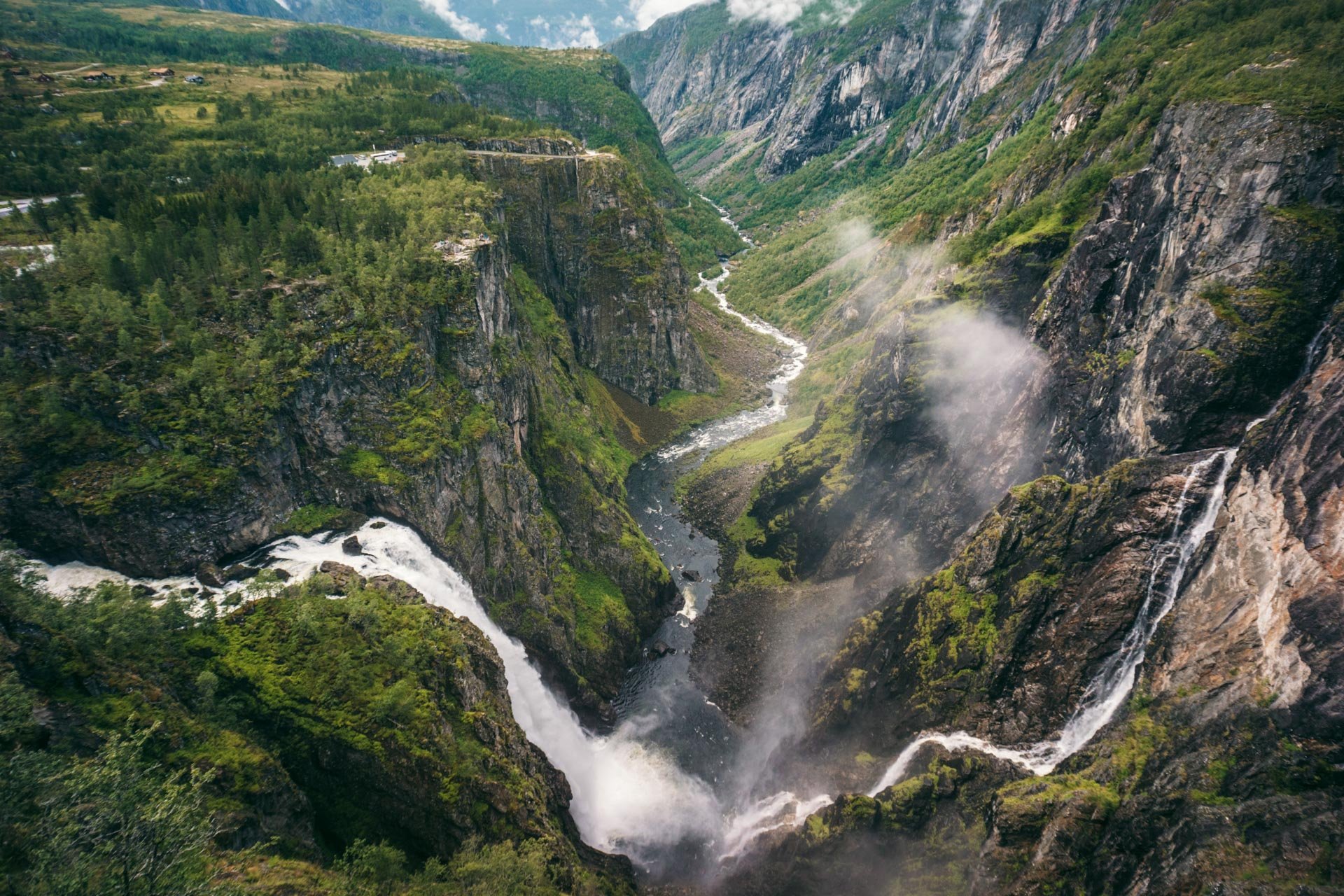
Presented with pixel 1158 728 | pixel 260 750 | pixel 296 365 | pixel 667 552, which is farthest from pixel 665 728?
pixel 296 365

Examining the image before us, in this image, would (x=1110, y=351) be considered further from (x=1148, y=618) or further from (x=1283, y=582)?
(x=1283, y=582)

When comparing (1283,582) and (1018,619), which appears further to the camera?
(1018,619)

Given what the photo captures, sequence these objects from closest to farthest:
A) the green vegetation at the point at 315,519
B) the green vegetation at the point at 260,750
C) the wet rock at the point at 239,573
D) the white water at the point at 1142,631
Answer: the green vegetation at the point at 260,750 < the white water at the point at 1142,631 < the wet rock at the point at 239,573 < the green vegetation at the point at 315,519

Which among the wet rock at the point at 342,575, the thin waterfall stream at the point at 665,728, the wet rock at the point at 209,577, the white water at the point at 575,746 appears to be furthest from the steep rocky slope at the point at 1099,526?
the wet rock at the point at 209,577

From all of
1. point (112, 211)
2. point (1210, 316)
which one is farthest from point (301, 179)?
point (1210, 316)

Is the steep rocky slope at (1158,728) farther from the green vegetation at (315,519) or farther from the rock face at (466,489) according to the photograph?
the green vegetation at (315,519)

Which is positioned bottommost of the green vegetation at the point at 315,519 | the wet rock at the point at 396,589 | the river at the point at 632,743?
the river at the point at 632,743
